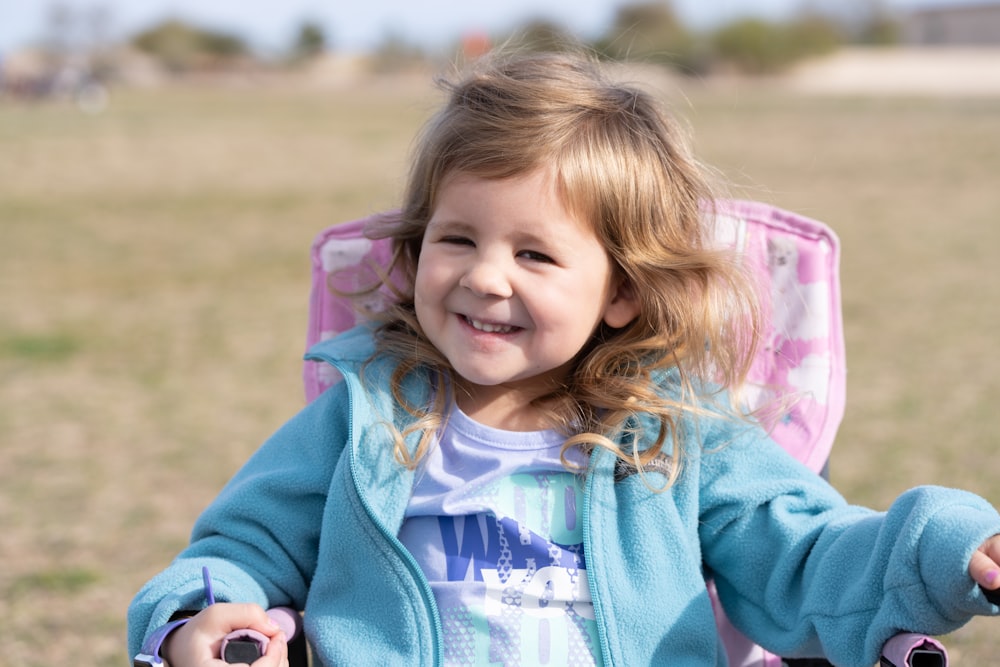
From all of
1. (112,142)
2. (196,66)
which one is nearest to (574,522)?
(112,142)

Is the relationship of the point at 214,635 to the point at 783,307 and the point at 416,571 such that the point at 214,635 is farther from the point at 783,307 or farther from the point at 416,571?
the point at 783,307

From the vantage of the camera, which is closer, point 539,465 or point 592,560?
point 592,560

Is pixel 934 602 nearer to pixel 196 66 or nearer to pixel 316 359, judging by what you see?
pixel 316 359

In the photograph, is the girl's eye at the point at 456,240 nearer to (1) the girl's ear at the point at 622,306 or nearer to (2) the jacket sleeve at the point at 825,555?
(1) the girl's ear at the point at 622,306

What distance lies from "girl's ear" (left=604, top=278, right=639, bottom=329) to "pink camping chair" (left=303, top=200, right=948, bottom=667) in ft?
1.07

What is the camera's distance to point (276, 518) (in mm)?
1866

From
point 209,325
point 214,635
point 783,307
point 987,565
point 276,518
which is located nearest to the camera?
point 987,565

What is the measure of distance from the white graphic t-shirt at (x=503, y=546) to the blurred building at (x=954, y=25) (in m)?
71.9

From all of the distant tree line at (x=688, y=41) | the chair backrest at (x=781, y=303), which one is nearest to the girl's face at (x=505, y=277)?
the chair backrest at (x=781, y=303)

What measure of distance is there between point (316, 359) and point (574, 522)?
0.52 meters

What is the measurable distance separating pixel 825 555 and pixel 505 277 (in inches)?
25.0

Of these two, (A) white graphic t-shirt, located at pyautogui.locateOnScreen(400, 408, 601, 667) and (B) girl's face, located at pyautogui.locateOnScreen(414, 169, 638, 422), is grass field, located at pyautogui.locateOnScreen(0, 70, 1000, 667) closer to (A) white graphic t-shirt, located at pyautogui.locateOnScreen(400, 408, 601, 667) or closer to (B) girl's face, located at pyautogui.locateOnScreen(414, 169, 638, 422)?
(B) girl's face, located at pyautogui.locateOnScreen(414, 169, 638, 422)

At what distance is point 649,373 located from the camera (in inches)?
79.4

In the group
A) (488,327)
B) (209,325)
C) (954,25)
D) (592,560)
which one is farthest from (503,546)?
(954,25)
